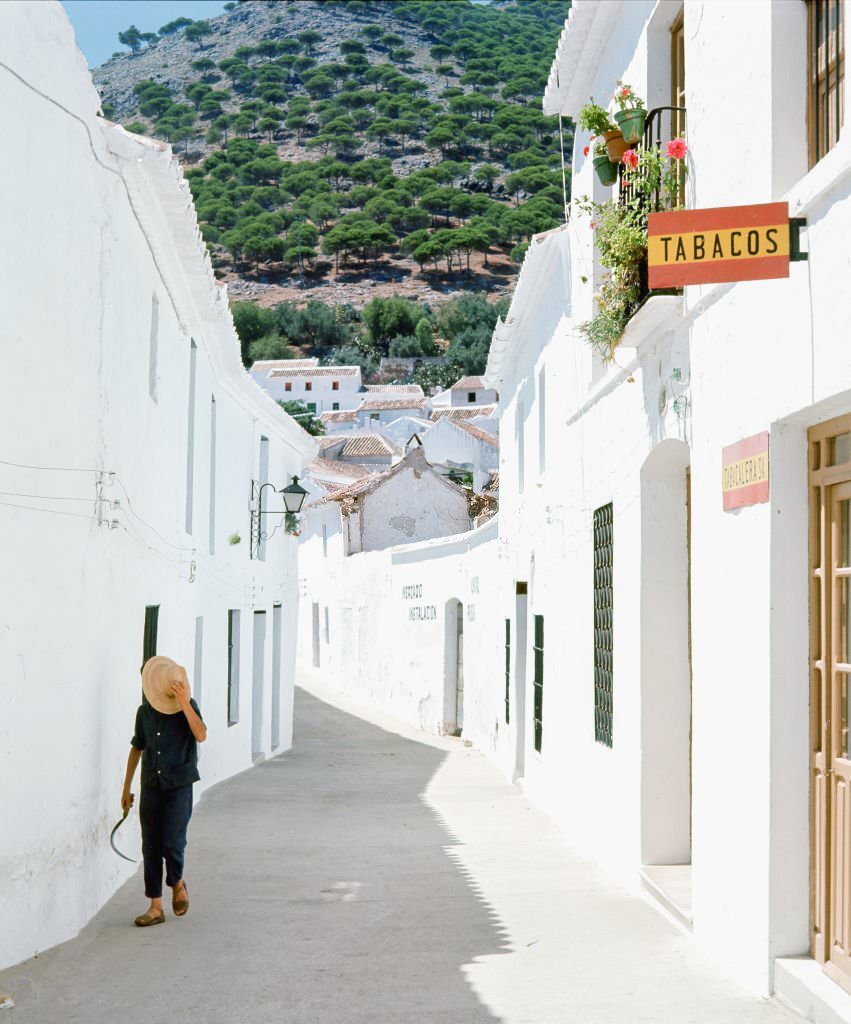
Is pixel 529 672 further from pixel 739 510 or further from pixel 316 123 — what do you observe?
pixel 316 123

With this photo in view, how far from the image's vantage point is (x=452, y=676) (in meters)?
23.2

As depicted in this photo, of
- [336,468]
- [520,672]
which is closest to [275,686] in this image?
[520,672]

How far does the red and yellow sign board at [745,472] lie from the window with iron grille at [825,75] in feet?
4.24

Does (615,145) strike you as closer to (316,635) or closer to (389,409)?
(316,635)

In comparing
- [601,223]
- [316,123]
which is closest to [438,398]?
[601,223]

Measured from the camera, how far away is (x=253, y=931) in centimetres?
741

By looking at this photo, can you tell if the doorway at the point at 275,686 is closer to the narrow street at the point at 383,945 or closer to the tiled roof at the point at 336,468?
the narrow street at the point at 383,945

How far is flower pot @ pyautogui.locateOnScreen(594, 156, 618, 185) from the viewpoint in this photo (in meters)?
8.46

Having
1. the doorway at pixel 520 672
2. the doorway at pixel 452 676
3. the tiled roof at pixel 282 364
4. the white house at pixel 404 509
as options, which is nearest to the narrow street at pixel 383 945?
the doorway at pixel 520 672

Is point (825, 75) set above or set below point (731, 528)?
above

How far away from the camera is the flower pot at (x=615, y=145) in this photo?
332 inches

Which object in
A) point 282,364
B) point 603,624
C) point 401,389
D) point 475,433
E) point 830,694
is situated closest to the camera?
point 830,694

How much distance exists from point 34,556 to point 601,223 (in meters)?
4.26

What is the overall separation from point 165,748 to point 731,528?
3433mm
